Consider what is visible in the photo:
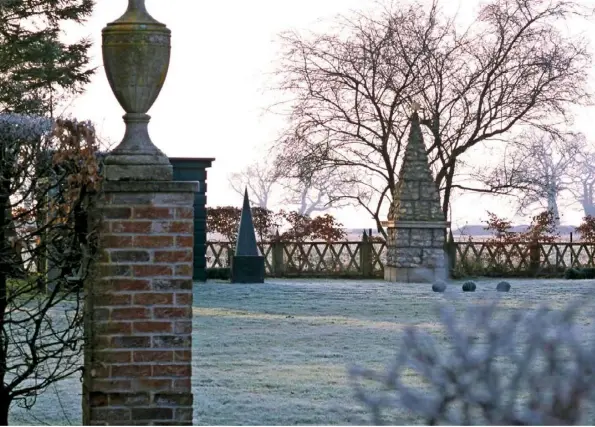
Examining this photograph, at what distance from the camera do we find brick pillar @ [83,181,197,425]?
619 cm

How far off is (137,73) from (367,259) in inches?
784

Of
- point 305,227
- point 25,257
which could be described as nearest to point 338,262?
point 305,227

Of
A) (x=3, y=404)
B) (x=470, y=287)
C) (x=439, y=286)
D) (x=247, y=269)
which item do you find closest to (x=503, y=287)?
(x=470, y=287)

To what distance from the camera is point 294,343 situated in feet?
40.4

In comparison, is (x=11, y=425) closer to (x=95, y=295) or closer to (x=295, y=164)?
(x=95, y=295)

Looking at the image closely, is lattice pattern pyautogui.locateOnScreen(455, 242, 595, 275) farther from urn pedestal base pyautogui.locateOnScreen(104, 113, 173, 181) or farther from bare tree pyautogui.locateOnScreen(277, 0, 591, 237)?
urn pedestal base pyautogui.locateOnScreen(104, 113, 173, 181)

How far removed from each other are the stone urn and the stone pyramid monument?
17.5 m

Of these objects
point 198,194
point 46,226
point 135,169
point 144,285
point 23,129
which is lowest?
point 144,285

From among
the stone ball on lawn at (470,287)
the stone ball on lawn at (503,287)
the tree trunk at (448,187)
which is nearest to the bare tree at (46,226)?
the stone ball on lawn at (470,287)

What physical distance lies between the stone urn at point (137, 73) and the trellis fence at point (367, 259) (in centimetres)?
1907

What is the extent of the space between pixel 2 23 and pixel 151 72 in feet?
67.0

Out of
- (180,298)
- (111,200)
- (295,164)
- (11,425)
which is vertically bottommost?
(11,425)

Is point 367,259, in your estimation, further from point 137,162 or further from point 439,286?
point 137,162

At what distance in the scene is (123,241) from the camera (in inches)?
244
